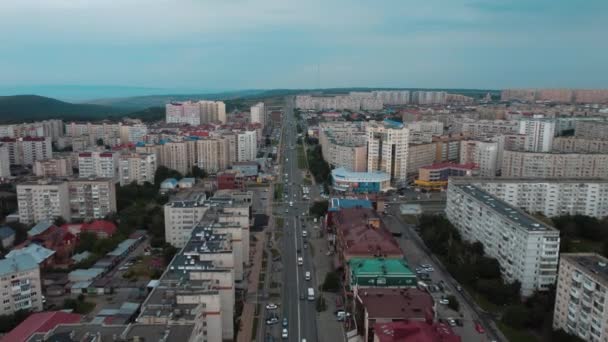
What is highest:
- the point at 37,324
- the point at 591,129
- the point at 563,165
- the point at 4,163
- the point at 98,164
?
the point at 591,129

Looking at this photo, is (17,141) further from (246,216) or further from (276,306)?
(276,306)

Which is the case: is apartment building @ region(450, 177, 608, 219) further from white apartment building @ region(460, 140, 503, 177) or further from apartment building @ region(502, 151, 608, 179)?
white apartment building @ region(460, 140, 503, 177)

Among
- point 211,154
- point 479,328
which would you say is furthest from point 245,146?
point 479,328

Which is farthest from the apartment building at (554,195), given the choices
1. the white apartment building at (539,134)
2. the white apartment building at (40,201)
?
the white apartment building at (40,201)

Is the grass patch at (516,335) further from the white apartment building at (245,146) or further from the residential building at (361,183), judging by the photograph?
the white apartment building at (245,146)

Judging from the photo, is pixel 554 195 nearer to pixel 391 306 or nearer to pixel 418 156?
pixel 418 156

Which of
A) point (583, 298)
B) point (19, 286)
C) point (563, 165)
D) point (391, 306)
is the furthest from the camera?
point (563, 165)

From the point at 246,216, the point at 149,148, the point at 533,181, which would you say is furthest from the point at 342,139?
the point at 246,216
